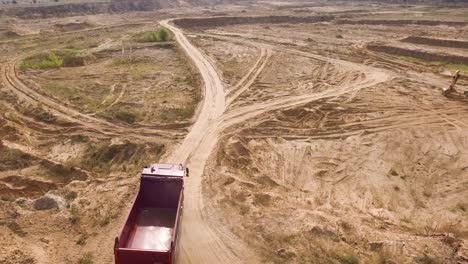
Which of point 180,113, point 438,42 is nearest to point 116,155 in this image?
point 180,113

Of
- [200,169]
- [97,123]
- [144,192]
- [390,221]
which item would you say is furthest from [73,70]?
[390,221]

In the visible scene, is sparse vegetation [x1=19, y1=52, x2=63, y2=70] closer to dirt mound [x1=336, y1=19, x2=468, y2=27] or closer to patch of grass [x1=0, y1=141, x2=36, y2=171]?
patch of grass [x1=0, y1=141, x2=36, y2=171]

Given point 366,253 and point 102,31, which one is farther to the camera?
point 102,31

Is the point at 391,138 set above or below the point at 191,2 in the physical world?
below

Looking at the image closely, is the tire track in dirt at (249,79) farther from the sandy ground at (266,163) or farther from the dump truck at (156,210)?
the dump truck at (156,210)

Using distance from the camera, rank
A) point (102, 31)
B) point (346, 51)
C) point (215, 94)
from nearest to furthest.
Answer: point (215, 94), point (346, 51), point (102, 31)

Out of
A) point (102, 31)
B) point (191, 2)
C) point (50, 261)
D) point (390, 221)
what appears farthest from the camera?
point (191, 2)

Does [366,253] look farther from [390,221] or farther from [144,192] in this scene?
[144,192]

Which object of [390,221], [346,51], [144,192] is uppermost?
[346,51]

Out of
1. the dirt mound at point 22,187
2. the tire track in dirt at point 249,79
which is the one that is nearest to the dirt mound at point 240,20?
the tire track in dirt at point 249,79
